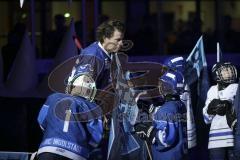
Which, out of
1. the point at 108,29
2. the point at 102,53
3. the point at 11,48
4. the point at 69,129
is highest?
the point at 108,29

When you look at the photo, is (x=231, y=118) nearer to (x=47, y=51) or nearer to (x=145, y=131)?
(x=145, y=131)

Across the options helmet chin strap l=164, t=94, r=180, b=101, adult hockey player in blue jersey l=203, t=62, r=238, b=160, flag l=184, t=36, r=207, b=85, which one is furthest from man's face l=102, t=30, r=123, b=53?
flag l=184, t=36, r=207, b=85

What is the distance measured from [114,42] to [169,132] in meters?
1.00

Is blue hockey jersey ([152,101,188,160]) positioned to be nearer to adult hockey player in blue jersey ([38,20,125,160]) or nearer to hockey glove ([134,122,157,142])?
hockey glove ([134,122,157,142])

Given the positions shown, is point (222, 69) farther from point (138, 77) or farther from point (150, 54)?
point (150, 54)

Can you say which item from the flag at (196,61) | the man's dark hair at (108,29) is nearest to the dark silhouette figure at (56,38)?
the flag at (196,61)

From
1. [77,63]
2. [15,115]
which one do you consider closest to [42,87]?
[15,115]

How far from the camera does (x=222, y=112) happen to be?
8.06 m

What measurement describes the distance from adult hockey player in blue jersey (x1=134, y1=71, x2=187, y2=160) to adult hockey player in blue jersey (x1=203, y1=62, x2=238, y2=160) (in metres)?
0.82

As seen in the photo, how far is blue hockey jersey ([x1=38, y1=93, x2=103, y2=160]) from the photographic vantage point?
632cm

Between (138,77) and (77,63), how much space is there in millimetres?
1147

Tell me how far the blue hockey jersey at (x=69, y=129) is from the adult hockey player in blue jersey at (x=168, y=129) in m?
0.71

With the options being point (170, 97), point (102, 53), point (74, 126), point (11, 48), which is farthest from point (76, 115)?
point (11, 48)

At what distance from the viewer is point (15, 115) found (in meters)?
9.62
